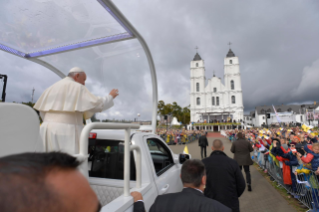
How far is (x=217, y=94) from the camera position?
6731 centimetres

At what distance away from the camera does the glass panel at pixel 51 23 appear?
1.54m

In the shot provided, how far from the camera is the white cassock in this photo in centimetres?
155

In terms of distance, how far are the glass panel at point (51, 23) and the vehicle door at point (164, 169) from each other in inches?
65.4

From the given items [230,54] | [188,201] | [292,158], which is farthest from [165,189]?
[230,54]

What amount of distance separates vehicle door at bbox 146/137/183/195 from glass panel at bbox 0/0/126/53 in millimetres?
1661

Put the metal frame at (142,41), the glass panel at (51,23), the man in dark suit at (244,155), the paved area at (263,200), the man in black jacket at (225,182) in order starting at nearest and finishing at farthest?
the glass panel at (51,23), the metal frame at (142,41), the man in black jacket at (225,182), the paved area at (263,200), the man in dark suit at (244,155)

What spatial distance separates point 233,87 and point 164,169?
68.2 meters

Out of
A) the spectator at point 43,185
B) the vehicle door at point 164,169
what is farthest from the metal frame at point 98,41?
the spectator at point 43,185

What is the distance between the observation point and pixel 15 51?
1844 millimetres

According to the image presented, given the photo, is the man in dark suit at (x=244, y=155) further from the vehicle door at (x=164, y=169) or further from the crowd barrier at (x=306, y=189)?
the vehicle door at (x=164, y=169)

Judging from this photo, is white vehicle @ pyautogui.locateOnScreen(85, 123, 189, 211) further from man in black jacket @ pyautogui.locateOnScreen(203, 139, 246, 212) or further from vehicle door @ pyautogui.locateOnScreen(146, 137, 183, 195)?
man in black jacket @ pyautogui.locateOnScreen(203, 139, 246, 212)

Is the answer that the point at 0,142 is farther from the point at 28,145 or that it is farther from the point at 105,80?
the point at 105,80

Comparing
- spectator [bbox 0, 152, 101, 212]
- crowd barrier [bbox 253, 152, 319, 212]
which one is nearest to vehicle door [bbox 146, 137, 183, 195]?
spectator [bbox 0, 152, 101, 212]

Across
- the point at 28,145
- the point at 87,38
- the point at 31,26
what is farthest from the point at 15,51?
the point at 28,145
